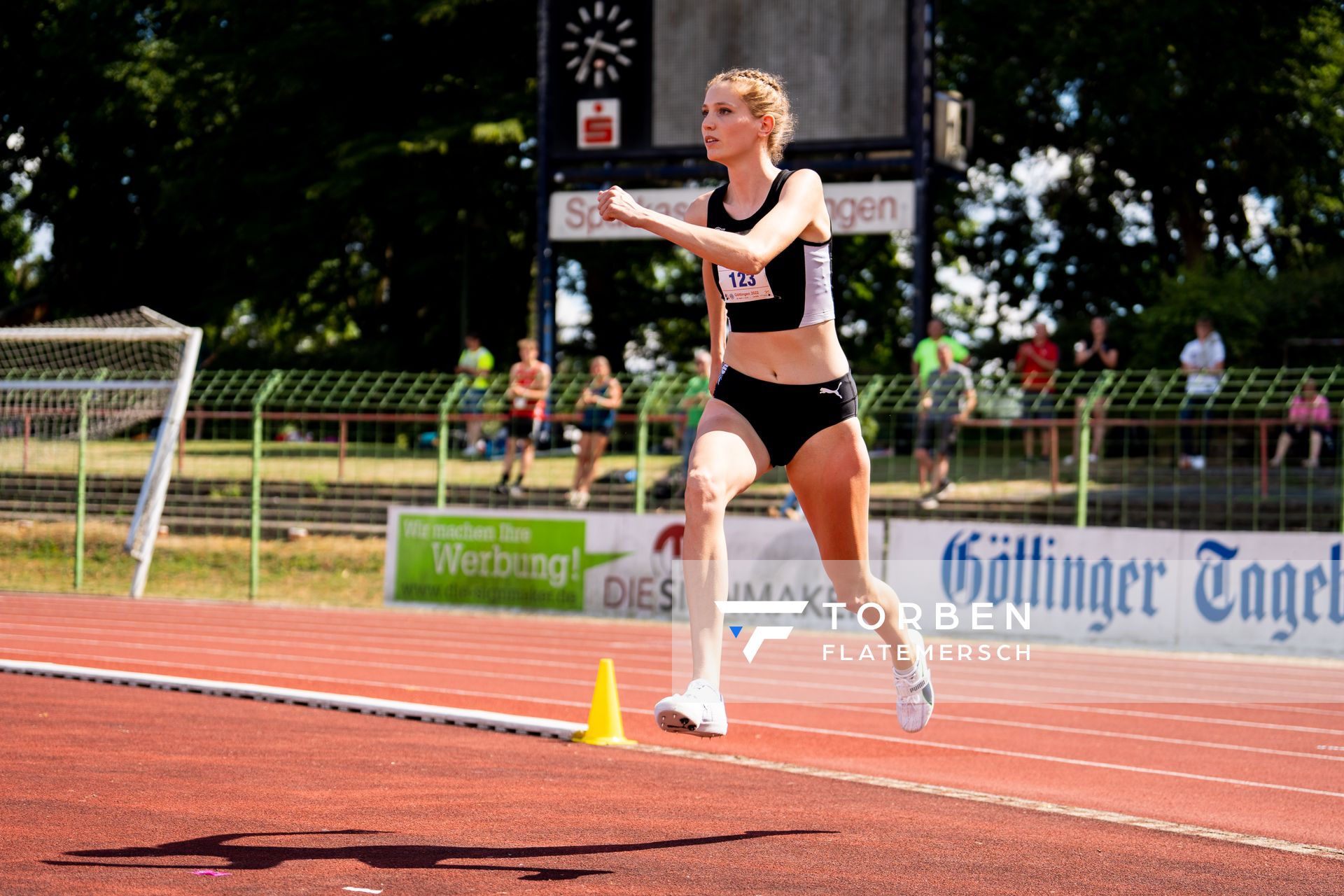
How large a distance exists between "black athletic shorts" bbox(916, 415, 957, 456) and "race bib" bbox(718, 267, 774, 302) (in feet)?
38.8

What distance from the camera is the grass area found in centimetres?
1917

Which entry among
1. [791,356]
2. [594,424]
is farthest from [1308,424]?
[791,356]

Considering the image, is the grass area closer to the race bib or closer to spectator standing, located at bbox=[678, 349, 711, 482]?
spectator standing, located at bbox=[678, 349, 711, 482]

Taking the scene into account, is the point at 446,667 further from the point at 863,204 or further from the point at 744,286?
the point at 863,204

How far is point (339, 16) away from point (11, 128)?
13.7 m

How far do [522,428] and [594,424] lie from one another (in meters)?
1.33

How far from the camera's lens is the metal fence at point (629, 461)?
16281mm

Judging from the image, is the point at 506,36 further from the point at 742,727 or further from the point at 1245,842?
the point at 1245,842

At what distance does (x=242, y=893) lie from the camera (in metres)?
4.86

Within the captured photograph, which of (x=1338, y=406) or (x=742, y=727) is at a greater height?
(x=1338, y=406)

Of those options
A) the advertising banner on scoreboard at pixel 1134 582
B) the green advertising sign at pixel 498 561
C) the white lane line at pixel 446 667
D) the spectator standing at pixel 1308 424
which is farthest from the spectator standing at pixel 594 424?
the spectator standing at pixel 1308 424

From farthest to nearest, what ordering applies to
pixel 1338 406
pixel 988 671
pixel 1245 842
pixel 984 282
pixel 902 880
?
pixel 984 282
pixel 1338 406
pixel 988 671
pixel 1245 842
pixel 902 880

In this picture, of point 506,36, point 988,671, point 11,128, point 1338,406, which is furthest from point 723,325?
point 11,128

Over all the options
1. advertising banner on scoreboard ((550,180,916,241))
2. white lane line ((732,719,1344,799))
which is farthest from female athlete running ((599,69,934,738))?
advertising banner on scoreboard ((550,180,916,241))
